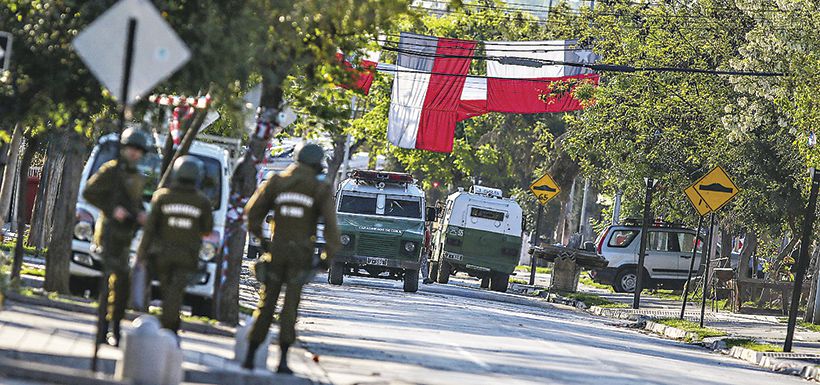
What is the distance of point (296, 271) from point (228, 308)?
623 centimetres

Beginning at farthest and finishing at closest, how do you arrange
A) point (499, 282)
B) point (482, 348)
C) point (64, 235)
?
point (499, 282), point (64, 235), point (482, 348)

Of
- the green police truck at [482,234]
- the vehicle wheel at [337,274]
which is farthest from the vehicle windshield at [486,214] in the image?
the vehicle wheel at [337,274]

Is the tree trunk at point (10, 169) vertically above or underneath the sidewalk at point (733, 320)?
above

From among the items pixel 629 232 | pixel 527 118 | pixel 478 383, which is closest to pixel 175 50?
pixel 478 383

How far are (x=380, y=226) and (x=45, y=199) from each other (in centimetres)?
701

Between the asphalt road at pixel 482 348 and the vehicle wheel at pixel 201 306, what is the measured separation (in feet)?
4.02

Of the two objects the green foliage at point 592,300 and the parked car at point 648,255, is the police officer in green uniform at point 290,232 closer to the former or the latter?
the green foliage at point 592,300

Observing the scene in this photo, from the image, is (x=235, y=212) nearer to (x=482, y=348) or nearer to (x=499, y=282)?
(x=482, y=348)

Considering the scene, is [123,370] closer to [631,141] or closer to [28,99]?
[28,99]

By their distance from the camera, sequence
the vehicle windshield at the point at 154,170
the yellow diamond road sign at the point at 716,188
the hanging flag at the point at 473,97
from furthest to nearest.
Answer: the hanging flag at the point at 473,97 → the yellow diamond road sign at the point at 716,188 → the vehicle windshield at the point at 154,170

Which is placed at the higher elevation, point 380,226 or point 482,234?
point 482,234

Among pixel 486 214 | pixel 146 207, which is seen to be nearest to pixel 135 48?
pixel 146 207

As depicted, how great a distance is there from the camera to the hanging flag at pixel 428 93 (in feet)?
131

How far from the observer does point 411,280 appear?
112ft
